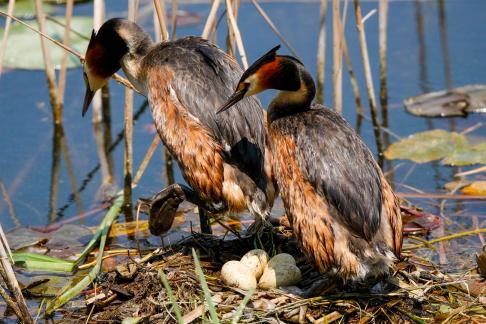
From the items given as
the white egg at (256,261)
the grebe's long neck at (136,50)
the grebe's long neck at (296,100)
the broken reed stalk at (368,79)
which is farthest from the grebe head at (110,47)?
the broken reed stalk at (368,79)

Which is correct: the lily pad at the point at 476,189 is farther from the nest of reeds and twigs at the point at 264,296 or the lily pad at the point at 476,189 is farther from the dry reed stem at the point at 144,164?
the dry reed stem at the point at 144,164

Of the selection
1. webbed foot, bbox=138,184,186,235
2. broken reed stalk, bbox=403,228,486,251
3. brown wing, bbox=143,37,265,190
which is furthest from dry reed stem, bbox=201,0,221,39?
broken reed stalk, bbox=403,228,486,251

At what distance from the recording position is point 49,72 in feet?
28.4

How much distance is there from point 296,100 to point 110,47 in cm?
172

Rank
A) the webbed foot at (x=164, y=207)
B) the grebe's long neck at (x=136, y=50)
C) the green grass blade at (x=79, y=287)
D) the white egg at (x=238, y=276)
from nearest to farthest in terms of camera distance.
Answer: the white egg at (x=238, y=276), the green grass blade at (x=79, y=287), the webbed foot at (x=164, y=207), the grebe's long neck at (x=136, y=50)

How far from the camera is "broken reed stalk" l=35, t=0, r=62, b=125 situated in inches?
331

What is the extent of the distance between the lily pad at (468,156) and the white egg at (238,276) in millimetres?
2943

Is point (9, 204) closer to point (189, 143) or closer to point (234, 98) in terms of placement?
point (189, 143)

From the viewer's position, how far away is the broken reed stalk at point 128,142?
717cm

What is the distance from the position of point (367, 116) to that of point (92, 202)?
9.28 ft

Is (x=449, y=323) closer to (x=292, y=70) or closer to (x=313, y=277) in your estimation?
(x=313, y=277)

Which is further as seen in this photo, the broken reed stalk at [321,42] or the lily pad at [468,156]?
the broken reed stalk at [321,42]

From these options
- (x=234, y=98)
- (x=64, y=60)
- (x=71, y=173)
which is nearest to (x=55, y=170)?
(x=71, y=173)

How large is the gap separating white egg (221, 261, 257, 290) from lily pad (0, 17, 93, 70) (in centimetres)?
476
